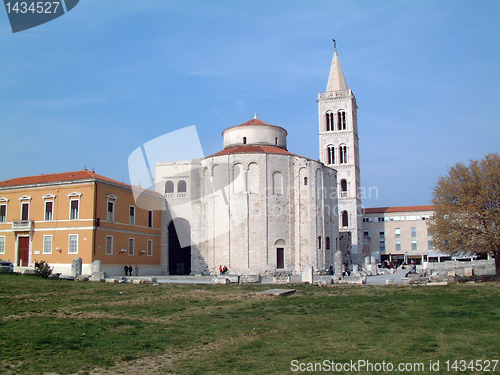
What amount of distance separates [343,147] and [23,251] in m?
44.5

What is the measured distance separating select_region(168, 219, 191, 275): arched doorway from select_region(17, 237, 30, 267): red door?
1244 centimetres

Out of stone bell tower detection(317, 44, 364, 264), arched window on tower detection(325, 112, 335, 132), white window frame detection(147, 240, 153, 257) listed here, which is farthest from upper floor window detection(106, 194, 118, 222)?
arched window on tower detection(325, 112, 335, 132)

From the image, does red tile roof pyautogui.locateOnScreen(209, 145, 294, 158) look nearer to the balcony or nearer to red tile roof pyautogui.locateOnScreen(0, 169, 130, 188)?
red tile roof pyautogui.locateOnScreen(0, 169, 130, 188)

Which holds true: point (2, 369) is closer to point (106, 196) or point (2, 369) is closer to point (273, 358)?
point (273, 358)

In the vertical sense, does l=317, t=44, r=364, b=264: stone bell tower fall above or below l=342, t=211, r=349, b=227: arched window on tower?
above

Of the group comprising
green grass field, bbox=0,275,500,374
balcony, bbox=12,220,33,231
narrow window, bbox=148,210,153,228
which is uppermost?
narrow window, bbox=148,210,153,228

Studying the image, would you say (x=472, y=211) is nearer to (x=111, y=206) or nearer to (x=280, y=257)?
(x=280, y=257)

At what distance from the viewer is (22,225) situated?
33.0 m

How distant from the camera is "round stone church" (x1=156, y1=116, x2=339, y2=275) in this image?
39.7 m

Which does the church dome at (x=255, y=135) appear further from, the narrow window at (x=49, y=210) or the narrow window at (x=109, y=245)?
the narrow window at (x=49, y=210)

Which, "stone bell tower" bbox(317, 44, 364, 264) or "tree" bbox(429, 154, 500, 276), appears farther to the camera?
"stone bell tower" bbox(317, 44, 364, 264)

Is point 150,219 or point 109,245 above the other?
point 150,219

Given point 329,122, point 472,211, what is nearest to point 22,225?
point 472,211

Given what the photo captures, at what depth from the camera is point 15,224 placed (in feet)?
109
